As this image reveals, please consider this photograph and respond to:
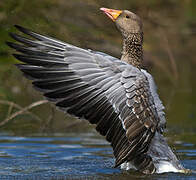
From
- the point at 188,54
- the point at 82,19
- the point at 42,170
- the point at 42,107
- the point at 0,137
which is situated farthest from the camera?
the point at 188,54

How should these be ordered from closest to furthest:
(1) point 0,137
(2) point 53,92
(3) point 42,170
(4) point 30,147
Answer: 1. (2) point 53,92
2. (3) point 42,170
3. (4) point 30,147
4. (1) point 0,137

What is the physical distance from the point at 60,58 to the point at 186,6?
1455 centimetres

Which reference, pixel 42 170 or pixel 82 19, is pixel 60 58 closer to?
pixel 42 170

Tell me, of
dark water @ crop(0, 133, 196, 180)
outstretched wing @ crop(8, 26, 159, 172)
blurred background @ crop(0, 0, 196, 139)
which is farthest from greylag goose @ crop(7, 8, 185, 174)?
blurred background @ crop(0, 0, 196, 139)

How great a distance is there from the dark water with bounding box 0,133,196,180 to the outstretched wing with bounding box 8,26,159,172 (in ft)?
2.39

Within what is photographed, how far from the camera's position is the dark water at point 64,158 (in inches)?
263

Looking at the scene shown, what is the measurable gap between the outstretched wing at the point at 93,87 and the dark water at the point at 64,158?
73cm

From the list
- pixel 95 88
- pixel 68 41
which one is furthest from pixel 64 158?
pixel 68 41

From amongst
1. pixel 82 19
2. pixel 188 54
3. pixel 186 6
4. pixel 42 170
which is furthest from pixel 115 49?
pixel 186 6

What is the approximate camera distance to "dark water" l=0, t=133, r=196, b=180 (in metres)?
6.67

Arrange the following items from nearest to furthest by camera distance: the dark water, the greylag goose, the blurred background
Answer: the greylag goose < the dark water < the blurred background

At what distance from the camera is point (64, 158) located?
7.86 meters

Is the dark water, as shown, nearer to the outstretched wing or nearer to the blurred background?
the blurred background

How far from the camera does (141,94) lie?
6.14m
